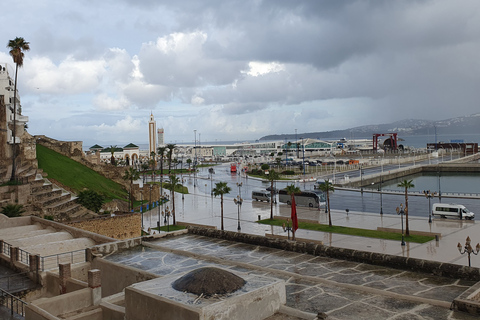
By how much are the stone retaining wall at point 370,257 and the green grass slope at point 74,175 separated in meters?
27.5

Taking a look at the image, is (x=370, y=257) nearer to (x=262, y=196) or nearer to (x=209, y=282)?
(x=209, y=282)

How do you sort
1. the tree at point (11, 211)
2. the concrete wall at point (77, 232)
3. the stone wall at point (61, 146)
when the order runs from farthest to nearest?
1. the stone wall at point (61, 146)
2. the tree at point (11, 211)
3. the concrete wall at point (77, 232)

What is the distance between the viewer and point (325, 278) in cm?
1419

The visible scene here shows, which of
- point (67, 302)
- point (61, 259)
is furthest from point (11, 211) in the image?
point (67, 302)

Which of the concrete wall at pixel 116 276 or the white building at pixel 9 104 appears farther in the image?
the white building at pixel 9 104

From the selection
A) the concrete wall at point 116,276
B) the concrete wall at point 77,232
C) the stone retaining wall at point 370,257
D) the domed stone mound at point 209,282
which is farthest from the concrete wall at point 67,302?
the stone retaining wall at point 370,257

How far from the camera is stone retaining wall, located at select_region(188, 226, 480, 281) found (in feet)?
44.8

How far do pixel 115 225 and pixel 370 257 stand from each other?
19.5m

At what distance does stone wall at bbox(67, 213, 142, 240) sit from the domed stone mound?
19065mm

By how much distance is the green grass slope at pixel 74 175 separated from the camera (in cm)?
4397

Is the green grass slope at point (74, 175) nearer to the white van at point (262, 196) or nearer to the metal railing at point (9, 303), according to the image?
the white van at point (262, 196)

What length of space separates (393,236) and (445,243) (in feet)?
11.5

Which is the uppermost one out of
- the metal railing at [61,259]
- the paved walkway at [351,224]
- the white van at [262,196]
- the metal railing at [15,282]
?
the metal railing at [61,259]

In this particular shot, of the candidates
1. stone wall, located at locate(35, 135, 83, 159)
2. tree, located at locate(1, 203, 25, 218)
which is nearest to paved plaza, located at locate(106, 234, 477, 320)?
tree, located at locate(1, 203, 25, 218)
